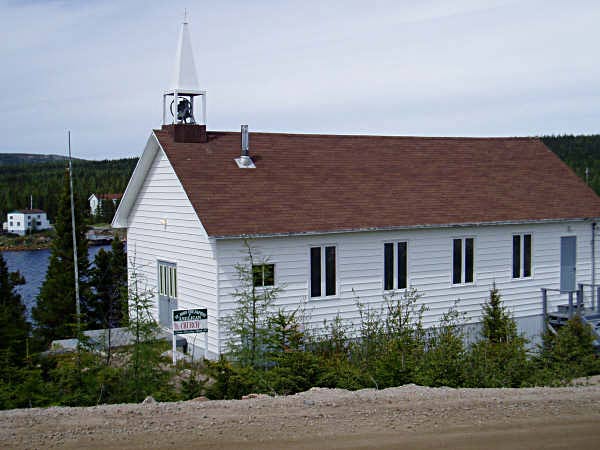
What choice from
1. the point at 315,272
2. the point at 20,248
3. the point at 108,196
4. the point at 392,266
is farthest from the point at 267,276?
the point at 108,196

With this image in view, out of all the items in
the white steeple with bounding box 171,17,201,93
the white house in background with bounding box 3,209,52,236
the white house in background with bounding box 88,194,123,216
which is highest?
the white steeple with bounding box 171,17,201,93

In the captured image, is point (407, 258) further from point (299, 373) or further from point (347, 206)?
point (299, 373)

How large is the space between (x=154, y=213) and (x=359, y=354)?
342 inches

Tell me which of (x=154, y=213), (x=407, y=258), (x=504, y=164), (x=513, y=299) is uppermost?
(x=504, y=164)

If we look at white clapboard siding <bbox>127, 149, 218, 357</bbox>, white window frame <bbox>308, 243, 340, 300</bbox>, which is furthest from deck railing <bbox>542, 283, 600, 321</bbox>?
white clapboard siding <bbox>127, 149, 218, 357</bbox>

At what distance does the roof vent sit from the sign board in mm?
4749

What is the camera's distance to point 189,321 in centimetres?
1477

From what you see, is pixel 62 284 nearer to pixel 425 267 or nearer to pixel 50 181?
pixel 425 267

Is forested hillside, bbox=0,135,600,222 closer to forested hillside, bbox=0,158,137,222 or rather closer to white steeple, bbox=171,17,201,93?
forested hillside, bbox=0,158,137,222

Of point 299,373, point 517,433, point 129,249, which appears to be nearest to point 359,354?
point 299,373

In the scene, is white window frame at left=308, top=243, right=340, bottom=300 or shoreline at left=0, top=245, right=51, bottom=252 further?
shoreline at left=0, top=245, right=51, bottom=252

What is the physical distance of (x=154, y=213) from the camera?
19.3 m

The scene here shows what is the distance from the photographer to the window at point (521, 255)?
2045 cm

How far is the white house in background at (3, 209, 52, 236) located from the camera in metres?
98.8
